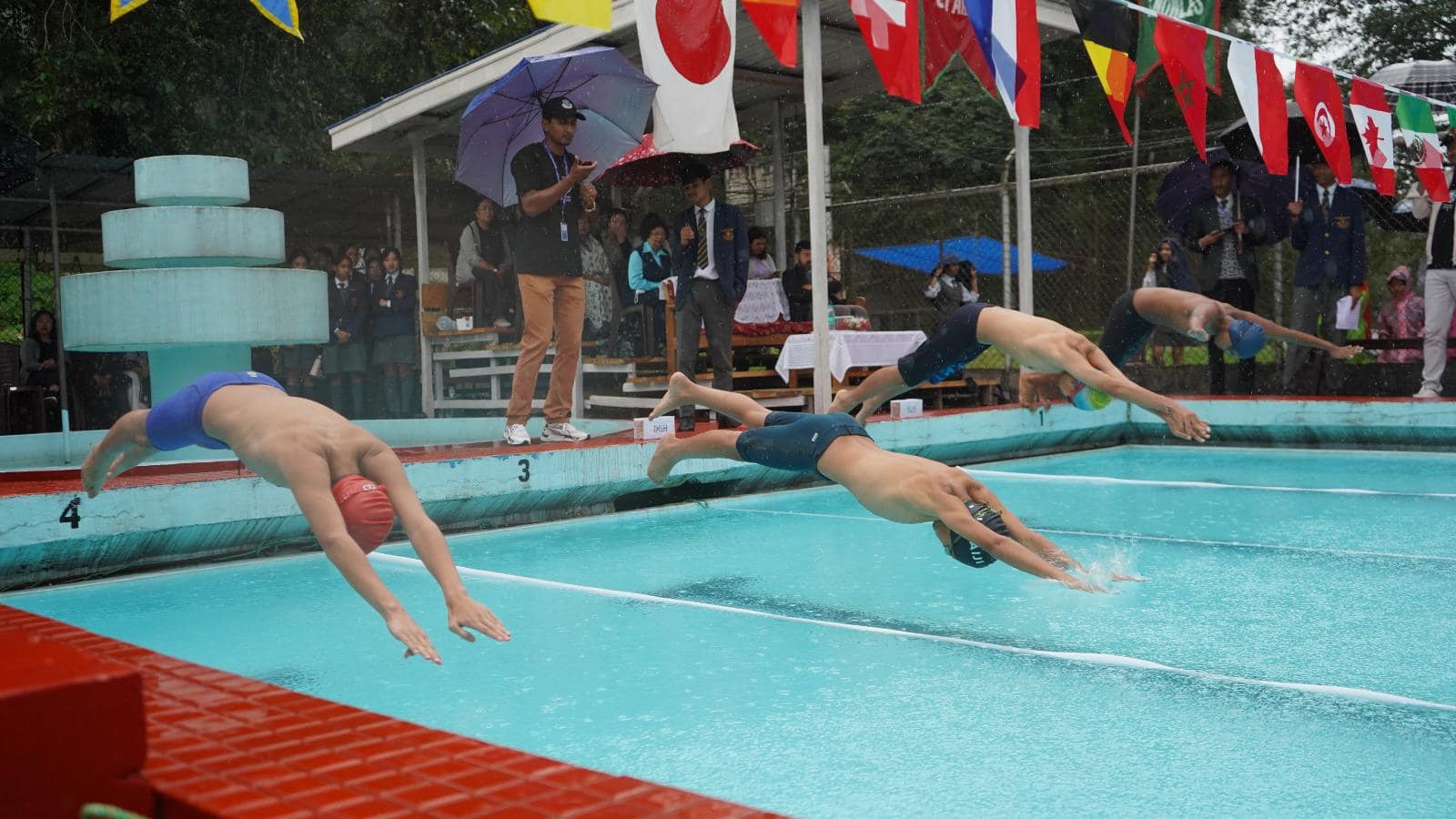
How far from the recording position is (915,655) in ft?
16.4

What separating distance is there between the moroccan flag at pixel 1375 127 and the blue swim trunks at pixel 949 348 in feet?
23.3

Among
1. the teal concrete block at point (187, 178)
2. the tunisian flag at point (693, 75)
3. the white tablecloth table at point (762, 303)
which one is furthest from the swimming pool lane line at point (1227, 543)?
the teal concrete block at point (187, 178)

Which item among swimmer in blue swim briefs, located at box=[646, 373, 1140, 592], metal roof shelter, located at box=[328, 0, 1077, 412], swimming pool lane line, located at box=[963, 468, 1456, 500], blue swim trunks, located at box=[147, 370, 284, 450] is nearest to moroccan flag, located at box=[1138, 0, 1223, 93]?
metal roof shelter, located at box=[328, 0, 1077, 412]

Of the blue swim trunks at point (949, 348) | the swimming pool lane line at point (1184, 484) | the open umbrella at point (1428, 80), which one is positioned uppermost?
the open umbrella at point (1428, 80)

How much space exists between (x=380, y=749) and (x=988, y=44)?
327 inches

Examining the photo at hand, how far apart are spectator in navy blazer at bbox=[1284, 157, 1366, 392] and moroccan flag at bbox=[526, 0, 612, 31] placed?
8.44 metres

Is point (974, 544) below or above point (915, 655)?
above

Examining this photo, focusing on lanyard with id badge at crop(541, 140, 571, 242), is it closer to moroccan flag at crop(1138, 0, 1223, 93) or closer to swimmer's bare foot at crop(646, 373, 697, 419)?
swimmer's bare foot at crop(646, 373, 697, 419)

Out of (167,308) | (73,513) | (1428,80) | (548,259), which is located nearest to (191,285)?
(167,308)

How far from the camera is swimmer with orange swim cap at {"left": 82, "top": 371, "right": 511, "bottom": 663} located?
3752 mm

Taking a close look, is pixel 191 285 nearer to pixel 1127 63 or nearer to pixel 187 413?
pixel 187 413

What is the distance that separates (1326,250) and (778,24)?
675 cm

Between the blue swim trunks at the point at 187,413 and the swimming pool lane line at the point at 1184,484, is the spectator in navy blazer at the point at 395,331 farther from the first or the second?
the blue swim trunks at the point at 187,413

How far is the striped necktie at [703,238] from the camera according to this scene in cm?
1007
